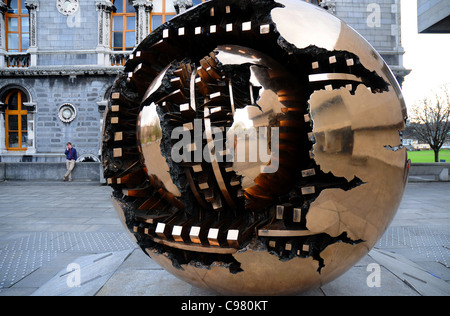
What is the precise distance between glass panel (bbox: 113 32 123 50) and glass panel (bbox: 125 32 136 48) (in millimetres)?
282

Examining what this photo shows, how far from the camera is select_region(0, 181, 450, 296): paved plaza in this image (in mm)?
2371

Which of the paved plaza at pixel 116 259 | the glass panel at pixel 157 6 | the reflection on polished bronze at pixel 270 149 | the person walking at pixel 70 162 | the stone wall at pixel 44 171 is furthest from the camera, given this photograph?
the glass panel at pixel 157 6

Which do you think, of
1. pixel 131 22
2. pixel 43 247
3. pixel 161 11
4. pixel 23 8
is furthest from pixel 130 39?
pixel 43 247

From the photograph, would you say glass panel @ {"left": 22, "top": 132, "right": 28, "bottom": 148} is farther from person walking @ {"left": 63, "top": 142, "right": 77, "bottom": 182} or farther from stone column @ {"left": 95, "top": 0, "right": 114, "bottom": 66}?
person walking @ {"left": 63, "top": 142, "right": 77, "bottom": 182}

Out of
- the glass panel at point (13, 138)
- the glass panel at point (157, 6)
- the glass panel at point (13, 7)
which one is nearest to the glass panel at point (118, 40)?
the glass panel at point (157, 6)

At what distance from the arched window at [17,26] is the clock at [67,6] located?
2.64 metres

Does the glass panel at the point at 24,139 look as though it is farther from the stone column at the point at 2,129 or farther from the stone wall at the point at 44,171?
the stone wall at the point at 44,171

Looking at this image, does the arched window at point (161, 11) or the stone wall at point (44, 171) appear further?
the arched window at point (161, 11)

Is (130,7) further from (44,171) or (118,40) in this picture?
(44,171)

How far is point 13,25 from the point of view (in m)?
16.2

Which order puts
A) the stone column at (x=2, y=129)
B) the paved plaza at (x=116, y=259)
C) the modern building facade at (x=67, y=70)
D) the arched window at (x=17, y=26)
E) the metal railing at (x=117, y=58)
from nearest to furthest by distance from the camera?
the paved plaza at (x=116, y=259) < the modern building facade at (x=67, y=70) < the metal railing at (x=117, y=58) < the stone column at (x=2, y=129) < the arched window at (x=17, y=26)

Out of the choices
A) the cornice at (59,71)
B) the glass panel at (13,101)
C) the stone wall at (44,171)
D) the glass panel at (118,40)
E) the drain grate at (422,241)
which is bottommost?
the drain grate at (422,241)

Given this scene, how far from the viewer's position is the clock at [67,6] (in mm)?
14812

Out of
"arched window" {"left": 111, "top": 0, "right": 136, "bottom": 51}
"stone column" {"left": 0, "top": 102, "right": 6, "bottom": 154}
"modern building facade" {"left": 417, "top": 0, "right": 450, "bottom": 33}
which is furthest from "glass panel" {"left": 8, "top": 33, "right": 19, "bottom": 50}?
"modern building facade" {"left": 417, "top": 0, "right": 450, "bottom": 33}
